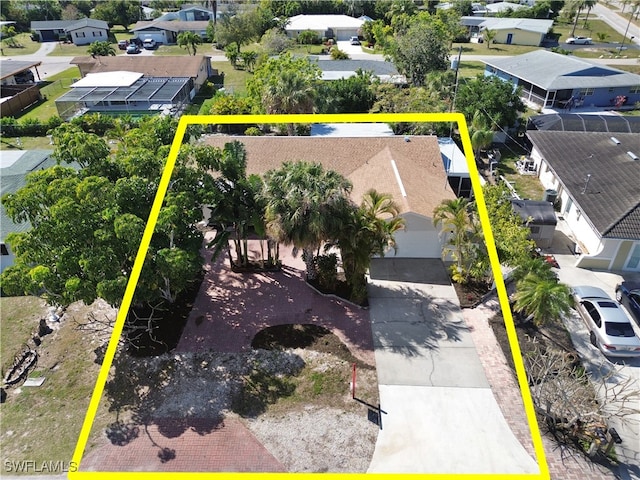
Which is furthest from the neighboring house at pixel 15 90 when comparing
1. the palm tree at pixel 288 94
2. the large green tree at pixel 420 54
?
the large green tree at pixel 420 54

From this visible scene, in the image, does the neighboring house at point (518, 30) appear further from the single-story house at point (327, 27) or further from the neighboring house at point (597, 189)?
the neighboring house at point (597, 189)

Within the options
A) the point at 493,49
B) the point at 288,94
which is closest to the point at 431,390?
the point at 288,94

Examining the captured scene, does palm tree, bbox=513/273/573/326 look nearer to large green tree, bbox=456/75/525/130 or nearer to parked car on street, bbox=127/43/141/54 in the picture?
large green tree, bbox=456/75/525/130

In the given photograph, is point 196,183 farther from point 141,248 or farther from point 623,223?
point 623,223

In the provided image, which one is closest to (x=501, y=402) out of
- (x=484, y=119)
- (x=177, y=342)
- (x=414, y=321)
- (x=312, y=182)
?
(x=414, y=321)

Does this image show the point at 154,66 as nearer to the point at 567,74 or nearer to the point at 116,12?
the point at 567,74

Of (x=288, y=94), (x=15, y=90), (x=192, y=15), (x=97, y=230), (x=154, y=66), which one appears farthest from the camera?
(x=192, y=15)

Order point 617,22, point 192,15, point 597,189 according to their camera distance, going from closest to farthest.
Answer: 1. point 597,189
2. point 617,22
3. point 192,15
